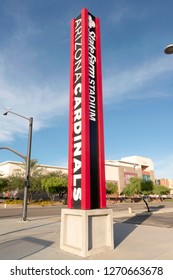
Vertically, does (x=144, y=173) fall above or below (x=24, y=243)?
above

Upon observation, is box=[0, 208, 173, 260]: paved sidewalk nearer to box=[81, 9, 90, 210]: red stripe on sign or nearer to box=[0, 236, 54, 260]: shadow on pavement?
box=[0, 236, 54, 260]: shadow on pavement

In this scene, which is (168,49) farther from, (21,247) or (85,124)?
(21,247)

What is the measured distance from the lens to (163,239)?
1125 cm

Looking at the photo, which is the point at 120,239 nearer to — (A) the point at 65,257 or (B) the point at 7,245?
(A) the point at 65,257

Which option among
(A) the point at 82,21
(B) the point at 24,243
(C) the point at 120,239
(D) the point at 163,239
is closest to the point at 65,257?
(B) the point at 24,243

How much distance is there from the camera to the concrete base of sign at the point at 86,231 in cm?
820

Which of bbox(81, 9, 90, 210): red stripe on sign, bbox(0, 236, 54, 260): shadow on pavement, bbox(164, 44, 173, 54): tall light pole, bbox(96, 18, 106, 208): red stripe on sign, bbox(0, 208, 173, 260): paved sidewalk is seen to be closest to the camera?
bbox(0, 208, 173, 260): paved sidewalk

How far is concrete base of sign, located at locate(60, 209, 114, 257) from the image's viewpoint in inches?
323

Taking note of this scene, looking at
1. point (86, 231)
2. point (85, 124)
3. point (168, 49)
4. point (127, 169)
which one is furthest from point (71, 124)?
point (127, 169)

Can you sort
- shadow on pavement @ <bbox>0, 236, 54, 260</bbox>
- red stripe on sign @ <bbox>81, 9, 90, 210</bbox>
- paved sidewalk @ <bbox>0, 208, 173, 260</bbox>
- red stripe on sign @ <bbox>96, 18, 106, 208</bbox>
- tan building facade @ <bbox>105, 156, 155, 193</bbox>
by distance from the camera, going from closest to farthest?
paved sidewalk @ <bbox>0, 208, 173, 260</bbox> < shadow on pavement @ <bbox>0, 236, 54, 260</bbox> < red stripe on sign @ <bbox>81, 9, 90, 210</bbox> < red stripe on sign @ <bbox>96, 18, 106, 208</bbox> < tan building facade @ <bbox>105, 156, 155, 193</bbox>

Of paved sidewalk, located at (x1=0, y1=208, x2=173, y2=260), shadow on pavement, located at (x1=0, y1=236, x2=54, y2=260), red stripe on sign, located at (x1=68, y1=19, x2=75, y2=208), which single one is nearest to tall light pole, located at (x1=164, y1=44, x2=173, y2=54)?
red stripe on sign, located at (x1=68, y1=19, x2=75, y2=208)

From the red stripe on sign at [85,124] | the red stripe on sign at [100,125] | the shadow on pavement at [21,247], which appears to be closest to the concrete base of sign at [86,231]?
the red stripe on sign at [85,124]

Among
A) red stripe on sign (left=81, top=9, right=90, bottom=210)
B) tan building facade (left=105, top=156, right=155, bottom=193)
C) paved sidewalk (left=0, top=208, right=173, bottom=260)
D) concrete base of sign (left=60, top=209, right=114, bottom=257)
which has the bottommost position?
paved sidewalk (left=0, top=208, right=173, bottom=260)
